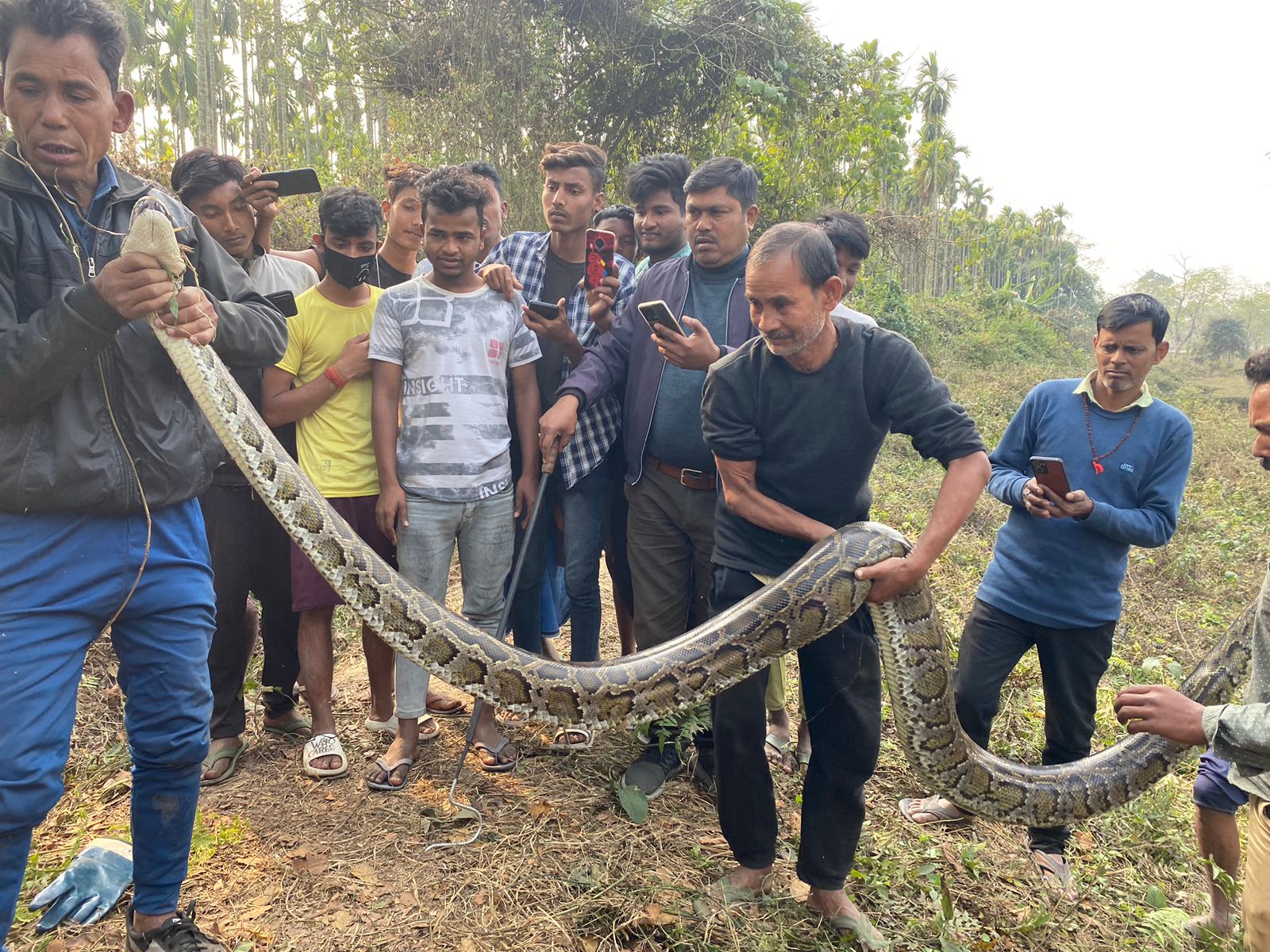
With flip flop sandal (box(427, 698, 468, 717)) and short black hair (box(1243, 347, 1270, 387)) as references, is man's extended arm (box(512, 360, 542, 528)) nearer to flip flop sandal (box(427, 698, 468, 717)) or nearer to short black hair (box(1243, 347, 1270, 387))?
flip flop sandal (box(427, 698, 468, 717))

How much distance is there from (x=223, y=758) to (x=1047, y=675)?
14.5ft

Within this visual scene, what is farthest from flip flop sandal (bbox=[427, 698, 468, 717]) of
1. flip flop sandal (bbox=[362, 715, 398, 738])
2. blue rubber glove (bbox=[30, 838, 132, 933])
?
blue rubber glove (bbox=[30, 838, 132, 933])

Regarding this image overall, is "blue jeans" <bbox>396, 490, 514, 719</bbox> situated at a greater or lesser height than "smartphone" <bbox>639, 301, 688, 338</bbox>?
lesser

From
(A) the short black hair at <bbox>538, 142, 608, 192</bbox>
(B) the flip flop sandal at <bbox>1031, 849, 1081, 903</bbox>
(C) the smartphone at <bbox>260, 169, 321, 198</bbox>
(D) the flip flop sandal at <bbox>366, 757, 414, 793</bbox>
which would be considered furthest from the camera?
(A) the short black hair at <bbox>538, 142, 608, 192</bbox>

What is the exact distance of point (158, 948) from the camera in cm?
281

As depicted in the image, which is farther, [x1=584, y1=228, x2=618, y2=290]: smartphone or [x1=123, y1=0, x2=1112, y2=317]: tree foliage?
[x1=123, y1=0, x2=1112, y2=317]: tree foliage

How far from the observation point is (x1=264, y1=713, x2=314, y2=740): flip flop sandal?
4582 millimetres

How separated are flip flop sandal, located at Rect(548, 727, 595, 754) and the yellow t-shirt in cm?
180

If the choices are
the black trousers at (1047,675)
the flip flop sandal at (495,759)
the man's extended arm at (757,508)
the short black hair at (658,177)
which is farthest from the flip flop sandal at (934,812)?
the short black hair at (658,177)

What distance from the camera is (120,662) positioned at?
275 centimetres

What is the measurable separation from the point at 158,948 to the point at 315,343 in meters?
2.91

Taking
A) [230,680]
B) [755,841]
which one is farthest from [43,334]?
[755,841]

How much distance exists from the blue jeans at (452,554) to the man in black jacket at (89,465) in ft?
4.18

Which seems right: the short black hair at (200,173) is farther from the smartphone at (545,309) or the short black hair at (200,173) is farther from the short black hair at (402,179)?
the smartphone at (545,309)
